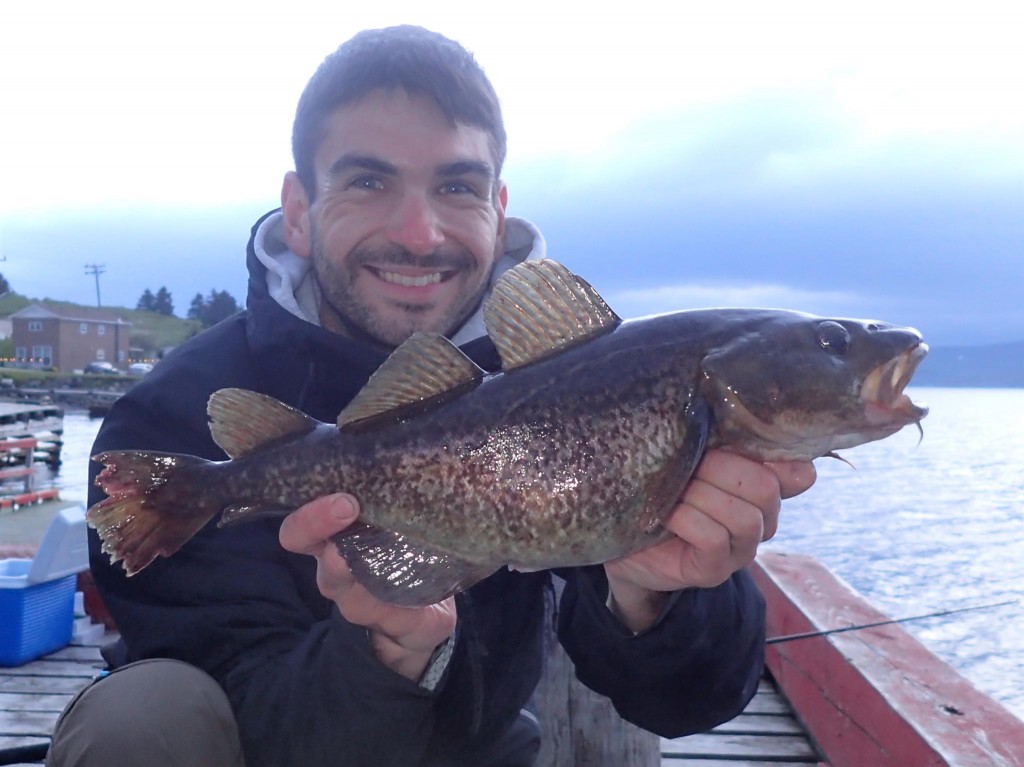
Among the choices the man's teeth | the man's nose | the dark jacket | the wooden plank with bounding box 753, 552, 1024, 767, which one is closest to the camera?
the dark jacket

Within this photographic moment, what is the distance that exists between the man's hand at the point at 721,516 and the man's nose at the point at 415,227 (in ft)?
5.69

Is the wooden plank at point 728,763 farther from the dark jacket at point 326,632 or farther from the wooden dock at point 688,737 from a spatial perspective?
the dark jacket at point 326,632

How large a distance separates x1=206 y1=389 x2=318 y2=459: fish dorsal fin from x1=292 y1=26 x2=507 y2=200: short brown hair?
1.73 m

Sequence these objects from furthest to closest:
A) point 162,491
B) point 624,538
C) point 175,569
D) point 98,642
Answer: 1. point 98,642
2. point 175,569
3. point 162,491
4. point 624,538

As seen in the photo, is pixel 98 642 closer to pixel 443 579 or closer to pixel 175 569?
pixel 175 569

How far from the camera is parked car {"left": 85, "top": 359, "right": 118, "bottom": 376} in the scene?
82.9 metres

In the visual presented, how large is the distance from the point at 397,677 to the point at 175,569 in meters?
1.05

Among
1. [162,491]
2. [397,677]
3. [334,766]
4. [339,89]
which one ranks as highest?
[339,89]

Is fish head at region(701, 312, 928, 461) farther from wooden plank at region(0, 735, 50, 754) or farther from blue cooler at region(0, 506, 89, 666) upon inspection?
blue cooler at region(0, 506, 89, 666)

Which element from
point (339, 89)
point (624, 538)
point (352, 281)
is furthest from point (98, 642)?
point (624, 538)

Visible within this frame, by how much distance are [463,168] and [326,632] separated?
211 cm

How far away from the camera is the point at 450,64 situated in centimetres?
391

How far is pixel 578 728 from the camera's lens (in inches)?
159

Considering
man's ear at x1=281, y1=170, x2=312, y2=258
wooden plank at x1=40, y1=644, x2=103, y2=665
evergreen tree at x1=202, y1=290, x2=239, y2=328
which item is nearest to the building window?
evergreen tree at x1=202, y1=290, x2=239, y2=328
